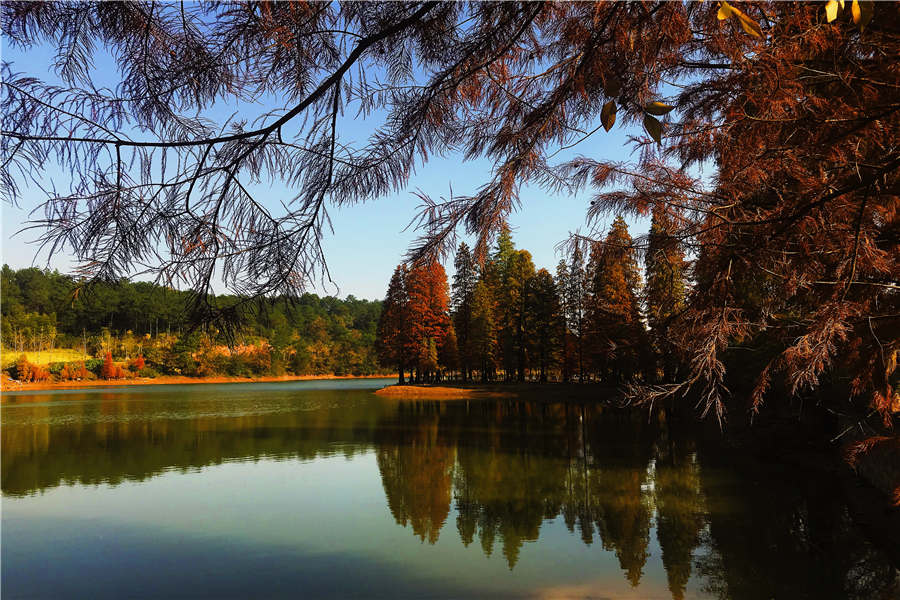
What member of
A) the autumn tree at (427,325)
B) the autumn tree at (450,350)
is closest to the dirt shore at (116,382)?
the autumn tree at (450,350)

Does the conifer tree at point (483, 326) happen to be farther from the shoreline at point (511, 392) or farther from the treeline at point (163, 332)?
the treeline at point (163, 332)

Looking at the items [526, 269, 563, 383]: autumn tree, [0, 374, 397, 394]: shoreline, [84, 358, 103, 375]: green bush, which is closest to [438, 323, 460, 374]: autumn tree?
[526, 269, 563, 383]: autumn tree

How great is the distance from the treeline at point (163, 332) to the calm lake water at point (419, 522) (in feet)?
7.29

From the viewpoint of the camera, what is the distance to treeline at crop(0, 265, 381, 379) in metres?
1.96

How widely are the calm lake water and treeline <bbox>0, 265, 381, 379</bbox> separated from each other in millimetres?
2223

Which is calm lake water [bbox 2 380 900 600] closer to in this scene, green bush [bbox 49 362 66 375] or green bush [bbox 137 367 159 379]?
green bush [bbox 137 367 159 379]

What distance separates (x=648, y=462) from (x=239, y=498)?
7.49 meters

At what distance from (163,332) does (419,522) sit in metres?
4.76

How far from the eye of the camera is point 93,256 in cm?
182

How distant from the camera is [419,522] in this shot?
7.01 meters

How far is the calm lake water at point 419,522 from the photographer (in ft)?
16.9

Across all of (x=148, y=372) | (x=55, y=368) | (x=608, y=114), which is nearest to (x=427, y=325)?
(x=148, y=372)

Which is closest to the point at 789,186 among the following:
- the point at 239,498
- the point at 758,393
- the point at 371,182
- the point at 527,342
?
the point at 758,393

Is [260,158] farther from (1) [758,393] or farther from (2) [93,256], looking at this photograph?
(1) [758,393]
